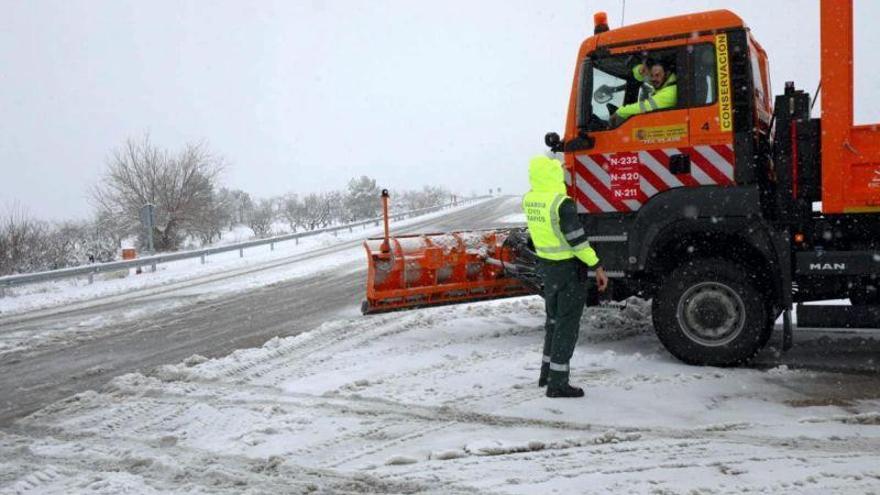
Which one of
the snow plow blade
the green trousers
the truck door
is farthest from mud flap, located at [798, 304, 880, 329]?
the snow plow blade

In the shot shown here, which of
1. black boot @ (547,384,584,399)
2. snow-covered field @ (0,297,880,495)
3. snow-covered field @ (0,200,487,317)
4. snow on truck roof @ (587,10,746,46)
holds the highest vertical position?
snow on truck roof @ (587,10,746,46)

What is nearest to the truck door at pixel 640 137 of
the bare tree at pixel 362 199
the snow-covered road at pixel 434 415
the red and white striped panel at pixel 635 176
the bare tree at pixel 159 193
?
the red and white striped panel at pixel 635 176

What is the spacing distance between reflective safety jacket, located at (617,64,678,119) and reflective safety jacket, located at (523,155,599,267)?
123cm

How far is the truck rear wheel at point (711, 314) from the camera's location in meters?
5.29

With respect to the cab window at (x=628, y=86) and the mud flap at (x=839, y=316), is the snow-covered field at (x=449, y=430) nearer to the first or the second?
→ the mud flap at (x=839, y=316)

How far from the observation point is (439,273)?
7336 mm

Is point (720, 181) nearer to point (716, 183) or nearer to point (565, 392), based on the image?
point (716, 183)

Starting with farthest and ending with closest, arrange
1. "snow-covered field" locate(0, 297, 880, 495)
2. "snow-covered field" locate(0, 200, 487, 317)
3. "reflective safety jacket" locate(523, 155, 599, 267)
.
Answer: "snow-covered field" locate(0, 200, 487, 317)
"reflective safety jacket" locate(523, 155, 599, 267)
"snow-covered field" locate(0, 297, 880, 495)

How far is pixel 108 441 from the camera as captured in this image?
4398 millimetres

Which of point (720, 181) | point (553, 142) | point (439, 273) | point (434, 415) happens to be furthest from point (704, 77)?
point (434, 415)

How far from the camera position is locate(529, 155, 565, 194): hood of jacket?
477 cm

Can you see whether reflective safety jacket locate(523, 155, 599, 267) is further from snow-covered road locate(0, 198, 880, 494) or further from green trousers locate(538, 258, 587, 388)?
snow-covered road locate(0, 198, 880, 494)

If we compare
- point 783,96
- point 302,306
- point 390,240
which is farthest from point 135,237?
point 783,96

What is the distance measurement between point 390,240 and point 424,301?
83 cm
